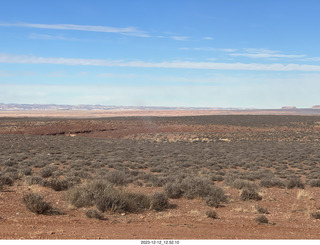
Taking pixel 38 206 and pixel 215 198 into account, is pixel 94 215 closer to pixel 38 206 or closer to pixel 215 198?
pixel 38 206

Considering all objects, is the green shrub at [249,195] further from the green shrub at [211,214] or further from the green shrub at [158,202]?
the green shrub at [158,202]

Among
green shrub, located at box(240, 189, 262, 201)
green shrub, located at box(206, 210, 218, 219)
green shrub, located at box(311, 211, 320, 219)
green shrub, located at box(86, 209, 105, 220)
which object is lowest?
green shrub, located at box(240, 189, 262, 201)

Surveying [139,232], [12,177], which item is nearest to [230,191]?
[139,232]

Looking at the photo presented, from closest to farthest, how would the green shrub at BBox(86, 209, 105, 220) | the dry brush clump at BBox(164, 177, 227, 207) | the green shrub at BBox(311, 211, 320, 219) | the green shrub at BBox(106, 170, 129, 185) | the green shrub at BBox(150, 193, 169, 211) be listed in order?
the green shrub at BBox(86, 209, 105, 220) < the green shrub at BBox(311, 211, 320, 219) < the green shrub at BBox(150, 193, 169, 211) < the dry brush clump at BBox(164, 177, 227, 207) < the green shrub at BBox(106, 170, 129, 185)

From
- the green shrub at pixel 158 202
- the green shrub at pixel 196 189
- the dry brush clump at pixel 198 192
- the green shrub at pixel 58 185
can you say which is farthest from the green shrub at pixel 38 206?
the green shrub at pixel 196 189

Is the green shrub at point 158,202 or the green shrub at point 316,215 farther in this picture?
the green shrub at point 158,202

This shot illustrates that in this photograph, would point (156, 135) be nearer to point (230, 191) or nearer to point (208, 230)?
point (230, 191)

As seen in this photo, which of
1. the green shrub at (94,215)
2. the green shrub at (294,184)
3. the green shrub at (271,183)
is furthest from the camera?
the green shrub at (271,183)

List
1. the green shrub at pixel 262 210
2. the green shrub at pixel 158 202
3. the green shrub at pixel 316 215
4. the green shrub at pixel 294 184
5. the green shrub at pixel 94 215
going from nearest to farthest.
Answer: the green shrub at pixel 94 215, the green shrub at pixel 316 215, the green shrub at pixel 158 202, the green shrub at pixel 262 210, the green shrub at pixel 294 184

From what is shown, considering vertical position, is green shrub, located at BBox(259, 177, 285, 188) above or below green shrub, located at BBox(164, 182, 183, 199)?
below

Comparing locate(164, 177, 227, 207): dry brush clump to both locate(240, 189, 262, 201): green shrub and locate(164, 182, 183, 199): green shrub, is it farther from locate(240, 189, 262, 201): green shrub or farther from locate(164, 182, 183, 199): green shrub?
locate(240, 189, 262, 201): green shrub

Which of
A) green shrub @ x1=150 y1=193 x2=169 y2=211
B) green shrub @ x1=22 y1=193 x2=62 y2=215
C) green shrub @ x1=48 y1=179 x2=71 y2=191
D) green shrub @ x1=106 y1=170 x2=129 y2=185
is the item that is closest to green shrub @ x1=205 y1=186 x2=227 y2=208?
green shrub @ x1=150 y1=193 x2=169 y2=211

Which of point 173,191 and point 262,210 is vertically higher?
point 173,191

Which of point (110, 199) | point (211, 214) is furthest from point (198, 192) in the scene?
point (110, 199)
